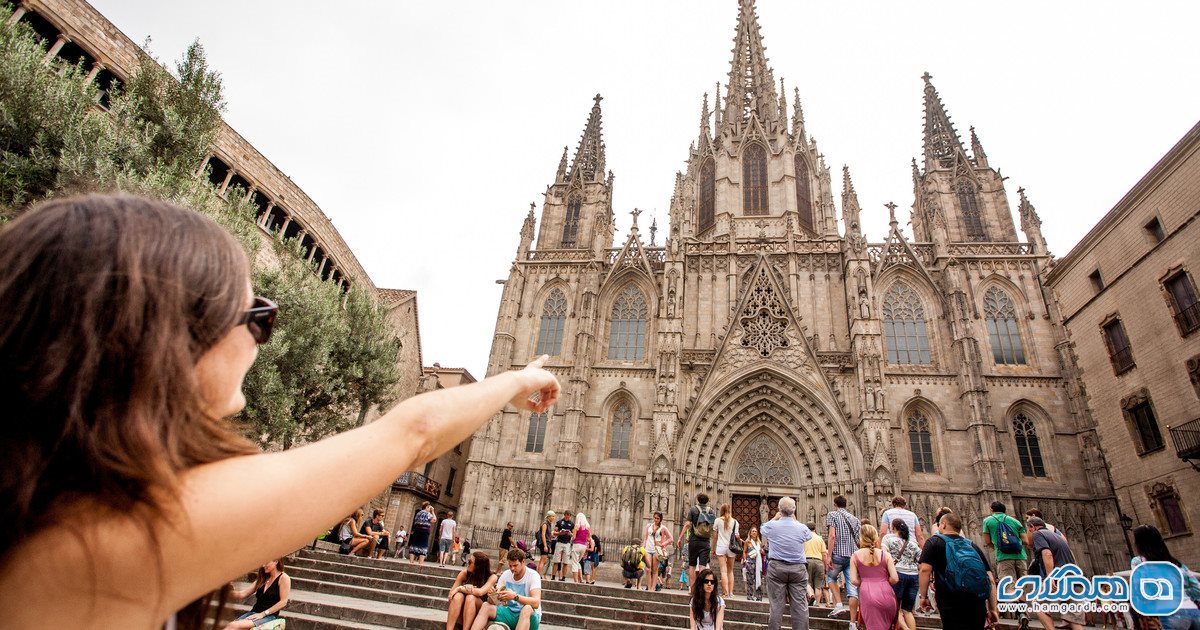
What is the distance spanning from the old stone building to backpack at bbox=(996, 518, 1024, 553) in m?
11.5

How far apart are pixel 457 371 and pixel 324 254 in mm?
14040

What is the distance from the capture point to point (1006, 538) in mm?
8109

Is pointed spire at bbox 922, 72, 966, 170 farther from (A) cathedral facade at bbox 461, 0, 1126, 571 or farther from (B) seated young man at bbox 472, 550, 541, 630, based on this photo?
(B) seated young man at bbox 472, 550, 541, 630

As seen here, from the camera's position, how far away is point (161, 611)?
69 cm

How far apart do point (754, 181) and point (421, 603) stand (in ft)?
86.5

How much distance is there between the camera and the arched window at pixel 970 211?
28391mm

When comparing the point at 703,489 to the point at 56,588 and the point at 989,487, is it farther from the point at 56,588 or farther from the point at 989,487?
the point at 56,588

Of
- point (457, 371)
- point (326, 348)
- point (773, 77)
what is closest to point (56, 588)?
point (326, 348)

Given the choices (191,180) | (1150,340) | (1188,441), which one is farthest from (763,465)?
(191,180)

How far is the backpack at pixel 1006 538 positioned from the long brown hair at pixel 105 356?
33.3 ft

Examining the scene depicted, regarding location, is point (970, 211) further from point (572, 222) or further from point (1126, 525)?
point (572, 222)

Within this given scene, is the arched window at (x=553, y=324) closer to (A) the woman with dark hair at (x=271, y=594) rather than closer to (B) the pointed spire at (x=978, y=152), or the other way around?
(A) the woman with dark hair at (x=271, y=594)

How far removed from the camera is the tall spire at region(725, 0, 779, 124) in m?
33.2
